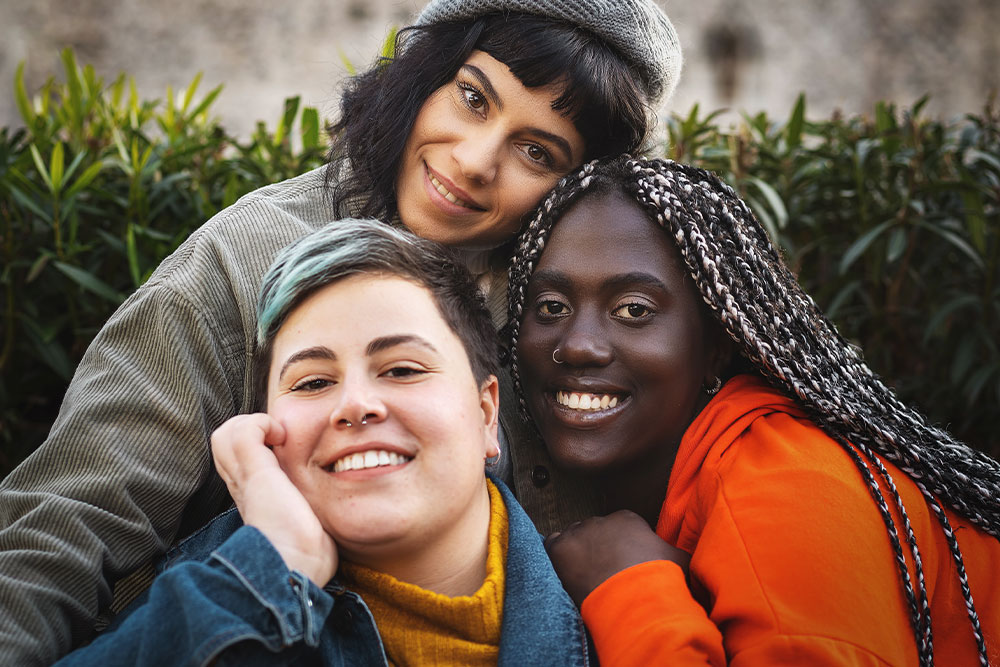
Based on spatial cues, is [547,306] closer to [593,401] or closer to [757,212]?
[593,401]

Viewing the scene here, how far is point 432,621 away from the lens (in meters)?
1.63

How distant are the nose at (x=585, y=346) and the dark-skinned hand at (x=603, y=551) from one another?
0.34 metres

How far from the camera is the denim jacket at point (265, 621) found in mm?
1366

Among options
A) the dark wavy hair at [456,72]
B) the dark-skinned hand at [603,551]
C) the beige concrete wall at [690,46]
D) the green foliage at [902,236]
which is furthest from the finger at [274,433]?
the beige concrete wall at [690,46]

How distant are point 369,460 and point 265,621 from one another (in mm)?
324

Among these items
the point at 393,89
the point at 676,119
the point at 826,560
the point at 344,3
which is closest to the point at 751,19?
the point at 344,3

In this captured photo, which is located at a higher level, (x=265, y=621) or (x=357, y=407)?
(x=357, y=407)

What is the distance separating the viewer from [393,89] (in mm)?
2348

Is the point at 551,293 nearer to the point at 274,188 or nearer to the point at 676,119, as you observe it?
the point at 274,188

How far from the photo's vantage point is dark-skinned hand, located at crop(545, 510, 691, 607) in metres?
1.77

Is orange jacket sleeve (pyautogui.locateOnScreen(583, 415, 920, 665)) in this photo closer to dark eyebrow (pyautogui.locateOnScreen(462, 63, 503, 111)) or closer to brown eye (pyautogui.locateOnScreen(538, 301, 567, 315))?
brown eye (pyautogui.locateOnScreen(538, 301, 567, 315))

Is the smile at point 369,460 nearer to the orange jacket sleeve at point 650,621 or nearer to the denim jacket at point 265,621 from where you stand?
the denim jacket at point 265,621

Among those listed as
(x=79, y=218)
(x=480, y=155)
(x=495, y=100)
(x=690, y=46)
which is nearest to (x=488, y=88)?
(x=495, y=100)

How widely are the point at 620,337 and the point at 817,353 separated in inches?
18.2
